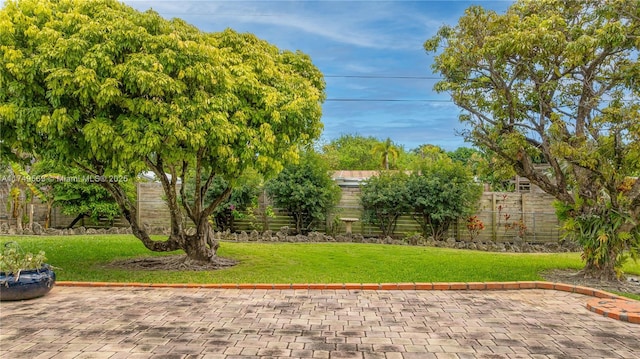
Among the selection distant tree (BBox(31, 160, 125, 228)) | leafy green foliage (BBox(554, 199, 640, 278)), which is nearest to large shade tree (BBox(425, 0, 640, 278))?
leafy green foliage (BBox(554, 199, 640, 278))

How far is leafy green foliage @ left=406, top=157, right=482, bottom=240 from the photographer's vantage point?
15.1 m

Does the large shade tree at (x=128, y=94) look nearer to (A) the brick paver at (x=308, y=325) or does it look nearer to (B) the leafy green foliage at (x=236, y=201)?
(A) the brick paver at (x=308, y=325)

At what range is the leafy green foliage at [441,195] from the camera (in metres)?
15.1

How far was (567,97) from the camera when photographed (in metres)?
9.05

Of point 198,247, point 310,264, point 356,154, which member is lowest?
point 310,264

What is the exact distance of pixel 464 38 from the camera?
29.8 ft

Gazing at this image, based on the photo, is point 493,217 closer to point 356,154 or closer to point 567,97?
point 567,97

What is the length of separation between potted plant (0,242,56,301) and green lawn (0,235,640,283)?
1.30m

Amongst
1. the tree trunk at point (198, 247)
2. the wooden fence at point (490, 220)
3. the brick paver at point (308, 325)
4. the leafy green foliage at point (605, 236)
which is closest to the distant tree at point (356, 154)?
the wooden fence at point (490, 220)

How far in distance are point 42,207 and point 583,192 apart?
Answer: 17.5 meters

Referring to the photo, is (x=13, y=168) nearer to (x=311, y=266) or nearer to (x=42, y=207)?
(x=42, y=207)

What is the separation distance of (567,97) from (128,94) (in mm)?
8237

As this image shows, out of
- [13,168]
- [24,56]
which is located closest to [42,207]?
[13,168]

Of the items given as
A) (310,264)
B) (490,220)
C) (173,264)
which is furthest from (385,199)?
(173,264)
